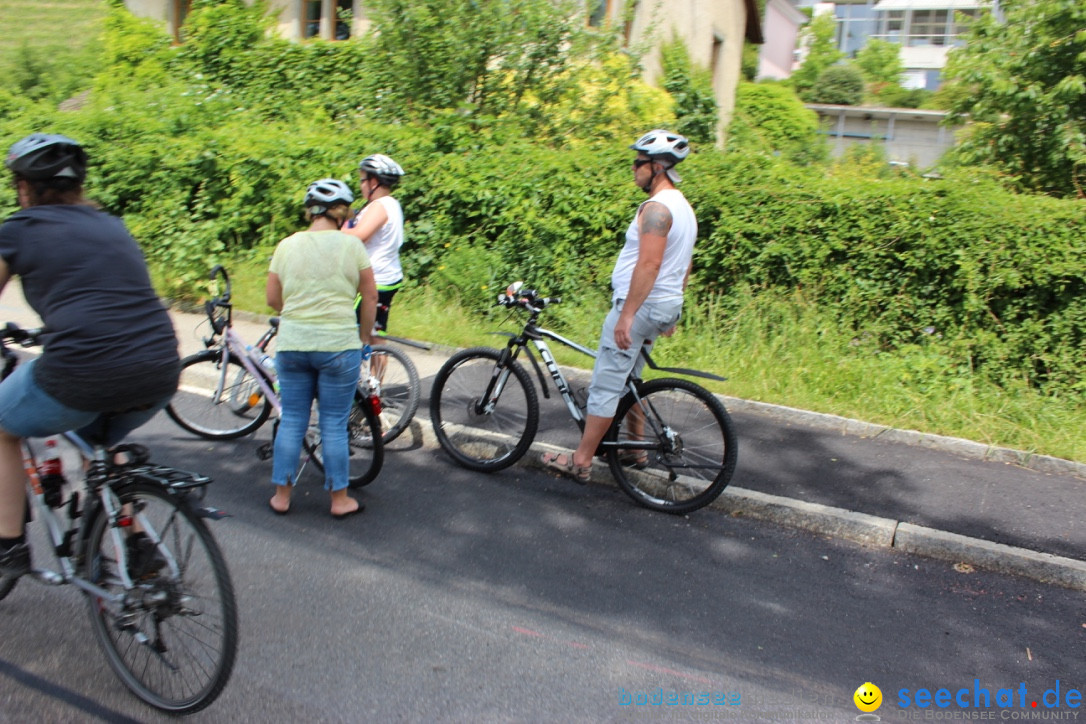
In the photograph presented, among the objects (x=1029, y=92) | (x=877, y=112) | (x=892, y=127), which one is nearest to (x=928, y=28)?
(x=877, y=112)

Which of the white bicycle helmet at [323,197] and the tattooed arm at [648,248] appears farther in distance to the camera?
the tattooed arm at [648,248]

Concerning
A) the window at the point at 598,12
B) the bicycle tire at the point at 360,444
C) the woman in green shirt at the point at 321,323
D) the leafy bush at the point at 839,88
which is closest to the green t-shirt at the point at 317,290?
the woman in green shirt at the point at 321,323

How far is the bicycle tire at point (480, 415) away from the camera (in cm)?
578

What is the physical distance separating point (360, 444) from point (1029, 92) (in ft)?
27.0

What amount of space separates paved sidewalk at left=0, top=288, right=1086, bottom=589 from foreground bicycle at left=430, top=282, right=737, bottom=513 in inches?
9.6

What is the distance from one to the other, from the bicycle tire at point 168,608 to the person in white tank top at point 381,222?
→ 3045mm

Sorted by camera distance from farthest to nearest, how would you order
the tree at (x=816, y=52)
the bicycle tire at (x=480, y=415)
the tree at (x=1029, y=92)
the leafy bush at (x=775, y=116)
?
the tree at (x=816, y=52) → the leafy bush at (x=775, y=116) → the tree at (x=1029, y=92) → the bicycle tire at (x=480, y=415)

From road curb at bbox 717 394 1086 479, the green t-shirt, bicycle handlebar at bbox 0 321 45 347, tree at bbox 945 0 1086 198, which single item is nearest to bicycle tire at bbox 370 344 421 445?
the green t-shirt

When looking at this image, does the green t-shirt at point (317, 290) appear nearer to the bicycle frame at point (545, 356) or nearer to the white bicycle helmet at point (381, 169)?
the bicycle frame at point (545, 356)

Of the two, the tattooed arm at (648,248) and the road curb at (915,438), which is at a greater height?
the tattooed arm at (648,248)

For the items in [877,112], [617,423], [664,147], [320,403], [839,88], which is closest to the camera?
[320,403]

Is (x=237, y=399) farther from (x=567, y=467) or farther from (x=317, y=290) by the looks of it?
(x=567, y=467)

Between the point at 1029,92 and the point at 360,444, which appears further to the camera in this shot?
the point at 1029,92

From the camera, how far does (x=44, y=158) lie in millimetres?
3150
